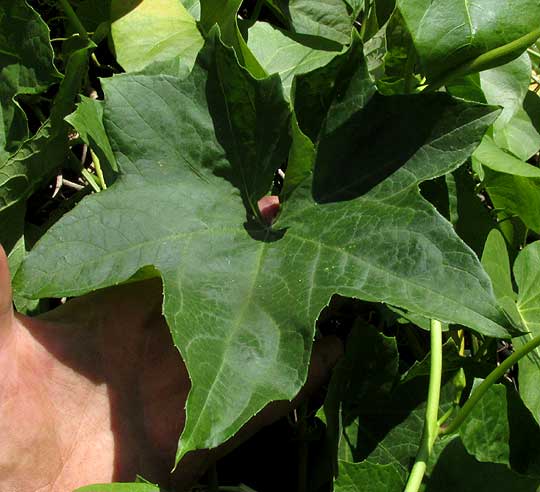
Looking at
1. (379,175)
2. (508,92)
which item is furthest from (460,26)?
(508,92)

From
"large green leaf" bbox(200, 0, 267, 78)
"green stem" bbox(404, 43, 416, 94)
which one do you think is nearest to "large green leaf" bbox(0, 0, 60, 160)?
"large green leaf" bbox(200, 0, 267, 78)

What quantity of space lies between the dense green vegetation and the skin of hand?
0.11 metres

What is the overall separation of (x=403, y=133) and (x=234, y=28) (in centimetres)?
30

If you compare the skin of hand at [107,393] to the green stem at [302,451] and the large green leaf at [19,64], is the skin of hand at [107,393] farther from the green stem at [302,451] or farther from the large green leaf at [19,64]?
the large green leaf at [19,64]

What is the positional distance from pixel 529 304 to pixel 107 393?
59 cm

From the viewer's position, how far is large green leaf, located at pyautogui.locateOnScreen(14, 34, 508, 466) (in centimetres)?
79

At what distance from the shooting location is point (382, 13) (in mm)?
1144

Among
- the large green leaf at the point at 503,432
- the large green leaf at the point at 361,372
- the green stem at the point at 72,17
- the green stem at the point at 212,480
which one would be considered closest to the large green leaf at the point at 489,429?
the large green leaf at the point at 503,432

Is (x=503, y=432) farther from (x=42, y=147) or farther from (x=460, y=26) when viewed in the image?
(x=42, y=147)

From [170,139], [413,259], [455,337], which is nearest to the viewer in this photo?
[413,259]

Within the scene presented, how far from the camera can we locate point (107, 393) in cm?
105

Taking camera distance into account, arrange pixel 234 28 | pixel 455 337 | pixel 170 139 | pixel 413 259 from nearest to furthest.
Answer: pixel 413 259 → pixel 170 139 → pixel 234 28 → pixel 455 337

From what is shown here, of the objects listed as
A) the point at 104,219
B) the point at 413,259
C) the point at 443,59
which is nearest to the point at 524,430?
the point at 413,259

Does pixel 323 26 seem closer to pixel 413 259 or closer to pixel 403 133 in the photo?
pixel 403 133
